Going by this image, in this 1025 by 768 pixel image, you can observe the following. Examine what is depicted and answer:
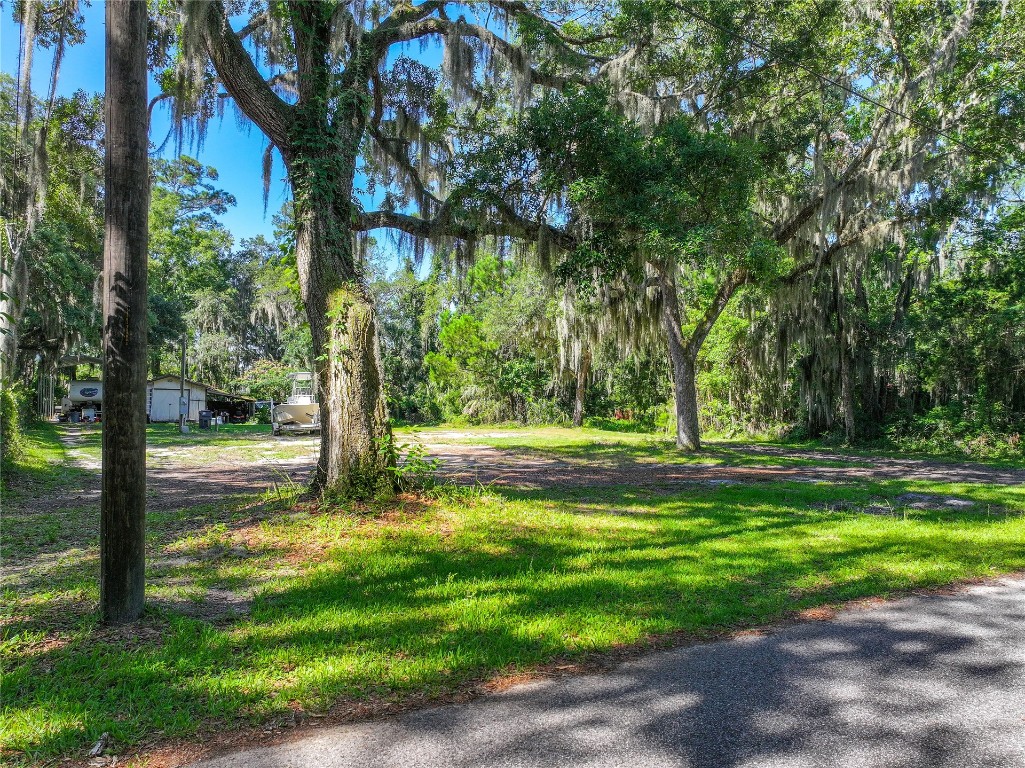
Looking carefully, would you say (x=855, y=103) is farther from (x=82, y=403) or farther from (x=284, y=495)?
(x=82, y=403)

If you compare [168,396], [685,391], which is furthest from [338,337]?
[168,396]

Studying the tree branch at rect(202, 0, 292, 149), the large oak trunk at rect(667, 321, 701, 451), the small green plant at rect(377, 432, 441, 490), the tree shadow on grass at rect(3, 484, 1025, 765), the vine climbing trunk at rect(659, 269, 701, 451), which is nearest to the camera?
the tree shadow on grass at rect(3, 484, 1025, 765)

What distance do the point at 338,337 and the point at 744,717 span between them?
5141 millimetres

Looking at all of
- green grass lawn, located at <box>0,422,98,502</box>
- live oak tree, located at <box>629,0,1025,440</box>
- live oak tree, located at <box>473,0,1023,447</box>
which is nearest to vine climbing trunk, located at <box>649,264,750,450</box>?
live oak tree, located at <box>473,0,1023,447</box>

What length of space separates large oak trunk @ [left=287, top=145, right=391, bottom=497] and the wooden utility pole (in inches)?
116

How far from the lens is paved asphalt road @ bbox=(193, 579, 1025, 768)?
211cm

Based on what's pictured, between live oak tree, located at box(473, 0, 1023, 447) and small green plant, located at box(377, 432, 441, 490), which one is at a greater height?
live oak tree, located at box(473, 0, 1023, 447)

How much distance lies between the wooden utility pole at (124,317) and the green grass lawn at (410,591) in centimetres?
40

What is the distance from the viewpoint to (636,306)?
1516 centimetres

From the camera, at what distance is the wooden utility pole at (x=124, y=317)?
3.16m

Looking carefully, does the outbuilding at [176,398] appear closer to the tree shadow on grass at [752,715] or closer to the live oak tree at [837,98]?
the live oak tree at [837,98]

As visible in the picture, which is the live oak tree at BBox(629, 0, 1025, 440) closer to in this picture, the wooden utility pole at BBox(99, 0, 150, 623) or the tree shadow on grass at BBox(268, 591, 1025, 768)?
the wooden utility pole at BBox(99, 0, 150, 623)

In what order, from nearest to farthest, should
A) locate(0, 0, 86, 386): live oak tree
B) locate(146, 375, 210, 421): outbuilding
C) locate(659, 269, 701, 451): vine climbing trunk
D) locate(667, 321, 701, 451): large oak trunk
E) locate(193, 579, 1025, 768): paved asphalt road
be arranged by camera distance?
1. locate(193, 579, 1025, 768): paved asphalt road
2. locate(0, 0, 86, 386): live oak tree
3. locate(659, 269, 701, 451): vine climbing trunk
4. locate(667, 321, 701, 451): large oak trunk
5. locate(146, 375, 210, 421): outbuilding

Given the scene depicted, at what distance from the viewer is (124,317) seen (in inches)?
125
